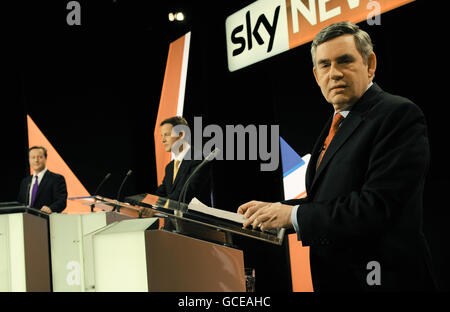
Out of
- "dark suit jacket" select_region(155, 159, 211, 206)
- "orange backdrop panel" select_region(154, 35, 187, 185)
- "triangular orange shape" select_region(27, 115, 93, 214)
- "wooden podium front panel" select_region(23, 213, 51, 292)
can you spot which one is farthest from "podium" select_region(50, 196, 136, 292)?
"triangular orange shape" select_region(27, 115, 93, 214)

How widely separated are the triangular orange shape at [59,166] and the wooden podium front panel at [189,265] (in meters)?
5.23

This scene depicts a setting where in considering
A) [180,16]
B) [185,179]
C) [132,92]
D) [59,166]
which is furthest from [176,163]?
[132,92]

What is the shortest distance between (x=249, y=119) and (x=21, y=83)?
3539 millimetres

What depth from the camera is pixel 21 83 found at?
6078 mm

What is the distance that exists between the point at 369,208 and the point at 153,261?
1.92ft

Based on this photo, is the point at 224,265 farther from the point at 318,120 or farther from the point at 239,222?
the point at 318,120

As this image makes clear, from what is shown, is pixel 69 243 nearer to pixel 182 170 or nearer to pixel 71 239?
pixel 71 239

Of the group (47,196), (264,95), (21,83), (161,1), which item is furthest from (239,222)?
(21,83)

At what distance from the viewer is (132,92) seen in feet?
22.5

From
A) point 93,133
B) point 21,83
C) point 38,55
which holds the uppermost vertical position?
point 38,55

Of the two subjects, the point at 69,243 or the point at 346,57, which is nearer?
the point at 346,57

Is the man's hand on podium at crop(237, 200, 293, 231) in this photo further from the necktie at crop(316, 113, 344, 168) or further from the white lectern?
the white lectern

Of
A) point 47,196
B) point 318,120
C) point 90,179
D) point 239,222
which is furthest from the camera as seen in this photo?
point 90,179

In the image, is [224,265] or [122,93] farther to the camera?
[122,93]
